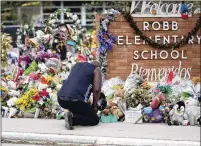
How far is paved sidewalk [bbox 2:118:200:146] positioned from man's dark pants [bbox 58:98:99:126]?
111mm

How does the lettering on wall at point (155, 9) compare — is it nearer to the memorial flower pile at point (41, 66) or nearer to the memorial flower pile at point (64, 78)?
the memorial flower pile at point (64, 78)

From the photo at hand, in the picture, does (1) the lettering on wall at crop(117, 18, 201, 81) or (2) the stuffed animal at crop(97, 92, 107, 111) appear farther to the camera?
(1) the lettering on wall at crop(117, 18, 201, 81)

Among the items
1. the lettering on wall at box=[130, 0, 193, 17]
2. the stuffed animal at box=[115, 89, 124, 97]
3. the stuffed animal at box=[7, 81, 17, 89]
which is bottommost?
the stuffed animal at box=[115, 89, 124, 97]

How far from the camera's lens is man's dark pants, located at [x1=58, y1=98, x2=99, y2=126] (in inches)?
331

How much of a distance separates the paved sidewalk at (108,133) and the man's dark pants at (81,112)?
11 centimetres

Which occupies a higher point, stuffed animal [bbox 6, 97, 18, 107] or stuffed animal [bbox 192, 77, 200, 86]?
stuffed animal [bbox 192, 77, 200, 86]

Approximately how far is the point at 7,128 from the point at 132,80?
9.48 ft

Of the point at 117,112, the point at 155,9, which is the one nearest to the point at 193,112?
the point at 117,112

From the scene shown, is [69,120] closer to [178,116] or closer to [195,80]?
[178,116]

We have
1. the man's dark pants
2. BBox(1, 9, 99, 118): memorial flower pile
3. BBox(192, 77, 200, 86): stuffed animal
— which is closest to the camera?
the man's dark pants

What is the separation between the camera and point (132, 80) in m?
Answer: 10.3

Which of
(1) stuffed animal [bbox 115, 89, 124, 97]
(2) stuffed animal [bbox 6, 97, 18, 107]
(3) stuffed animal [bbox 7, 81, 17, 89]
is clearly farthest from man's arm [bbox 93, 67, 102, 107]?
(3) stuffed animal [bbox 7, 81, 17, 89]

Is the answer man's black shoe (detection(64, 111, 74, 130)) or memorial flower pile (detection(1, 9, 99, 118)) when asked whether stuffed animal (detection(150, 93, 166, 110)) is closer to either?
man's black shoe (detection(64, 111, 74, 130))

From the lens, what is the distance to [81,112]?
8.55m
